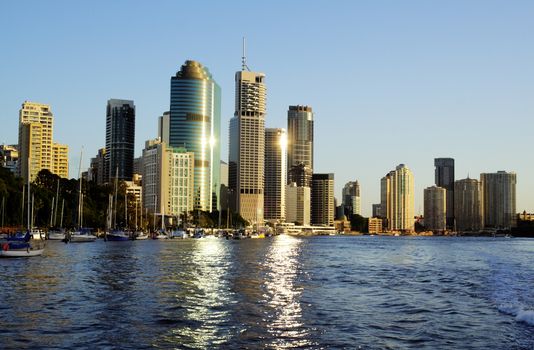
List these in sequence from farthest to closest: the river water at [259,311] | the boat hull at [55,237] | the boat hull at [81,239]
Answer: the boat hull at [55,237] < the boat hull at [81,239] < the river water at [259,311]

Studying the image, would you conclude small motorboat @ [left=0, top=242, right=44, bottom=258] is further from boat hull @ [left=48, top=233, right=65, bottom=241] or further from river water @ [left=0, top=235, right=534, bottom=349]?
boat hull @ [left=48, top=233, right=65, bottom=241]

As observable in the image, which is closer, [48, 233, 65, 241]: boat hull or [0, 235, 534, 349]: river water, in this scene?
[0, 235, 534, 349]: river water

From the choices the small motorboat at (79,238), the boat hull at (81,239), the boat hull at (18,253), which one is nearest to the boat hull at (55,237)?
the small motorboat at (79,238)

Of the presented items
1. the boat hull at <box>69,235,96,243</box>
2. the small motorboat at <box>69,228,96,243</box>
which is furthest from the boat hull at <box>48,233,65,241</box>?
the boat hull at <box>69,235,96,243</box>

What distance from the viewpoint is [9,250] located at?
310ft

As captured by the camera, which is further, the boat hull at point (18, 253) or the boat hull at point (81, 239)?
the boat hull at point (81, 239)

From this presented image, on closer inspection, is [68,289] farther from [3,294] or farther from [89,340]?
[89,340]

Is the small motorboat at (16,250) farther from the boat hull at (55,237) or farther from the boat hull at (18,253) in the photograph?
the boat hull at (55,237)

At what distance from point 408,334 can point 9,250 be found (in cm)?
7324

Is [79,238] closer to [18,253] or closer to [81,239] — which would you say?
[81,239]

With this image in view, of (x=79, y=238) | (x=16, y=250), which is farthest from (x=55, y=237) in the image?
(x=16, y=250)

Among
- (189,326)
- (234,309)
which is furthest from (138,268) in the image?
(189,326)

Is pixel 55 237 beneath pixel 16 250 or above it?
beneath

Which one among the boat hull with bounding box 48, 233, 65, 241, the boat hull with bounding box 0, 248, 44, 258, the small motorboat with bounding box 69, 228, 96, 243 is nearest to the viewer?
the boat hull with bounding box 0, 248, 44, 258
